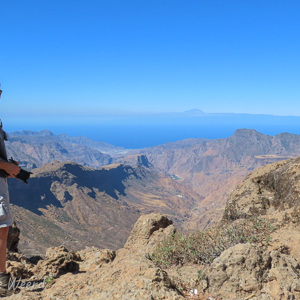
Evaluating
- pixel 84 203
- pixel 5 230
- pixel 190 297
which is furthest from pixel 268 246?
pixel 84 203

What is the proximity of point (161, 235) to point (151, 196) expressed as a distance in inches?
6916

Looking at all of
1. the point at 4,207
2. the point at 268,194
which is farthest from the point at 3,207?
the point at 268,194

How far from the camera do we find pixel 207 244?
17.2 feet

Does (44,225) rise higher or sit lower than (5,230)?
lower

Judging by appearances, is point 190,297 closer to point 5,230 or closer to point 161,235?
point 5,230

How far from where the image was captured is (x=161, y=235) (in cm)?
803

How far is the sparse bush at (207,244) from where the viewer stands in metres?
4.99

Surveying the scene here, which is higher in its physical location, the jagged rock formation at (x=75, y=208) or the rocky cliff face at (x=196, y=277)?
the rocky cliff face at (x=196, y=277)

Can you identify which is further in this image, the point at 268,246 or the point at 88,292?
the point at 268,246

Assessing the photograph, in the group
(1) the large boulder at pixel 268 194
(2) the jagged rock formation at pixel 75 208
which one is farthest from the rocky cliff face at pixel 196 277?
(2) the jagged rock formation at pixel 75 208

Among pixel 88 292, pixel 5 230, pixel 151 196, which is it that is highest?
pixel 5 230

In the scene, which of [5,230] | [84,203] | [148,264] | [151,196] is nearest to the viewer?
[148,264]

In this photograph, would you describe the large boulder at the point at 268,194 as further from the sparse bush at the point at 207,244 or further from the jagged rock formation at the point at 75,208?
the jagged rock formation at the point at 75,208

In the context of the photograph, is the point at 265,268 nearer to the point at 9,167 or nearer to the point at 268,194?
the point at 9,167
